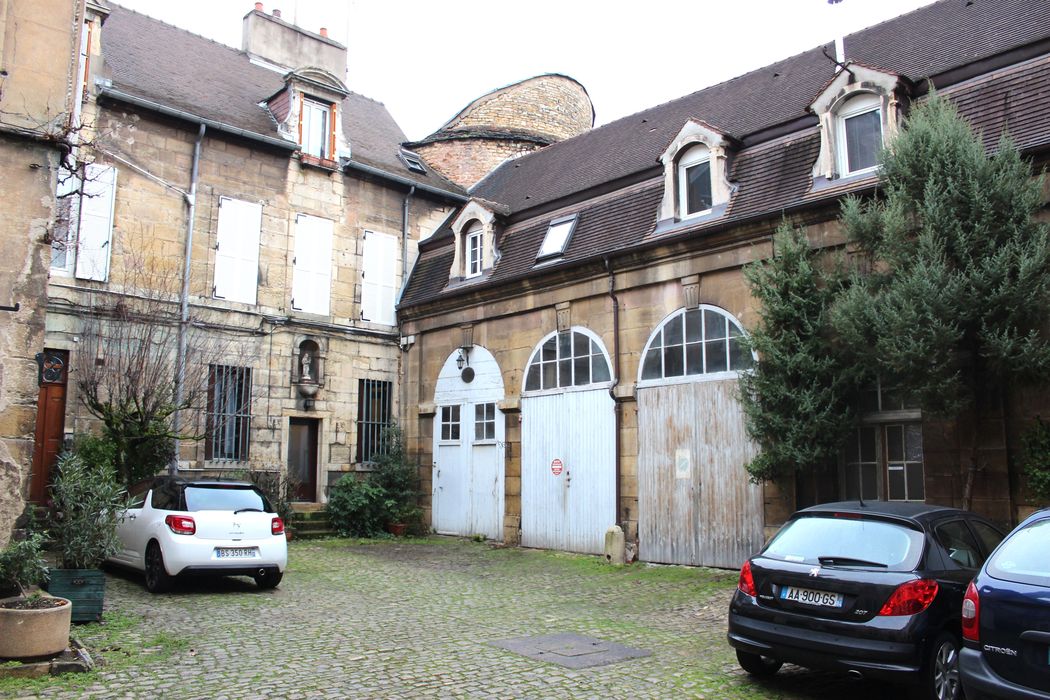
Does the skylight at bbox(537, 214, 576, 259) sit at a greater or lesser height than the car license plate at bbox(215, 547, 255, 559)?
greater

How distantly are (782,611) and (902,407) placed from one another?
6058mm

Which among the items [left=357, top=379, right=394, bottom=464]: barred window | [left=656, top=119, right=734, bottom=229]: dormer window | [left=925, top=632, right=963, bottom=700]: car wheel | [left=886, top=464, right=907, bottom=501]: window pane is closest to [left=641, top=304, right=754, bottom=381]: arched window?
[left=656, top=119, right=734, bottom=229]: dormer window

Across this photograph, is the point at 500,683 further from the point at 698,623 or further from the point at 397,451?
the point at 397,451

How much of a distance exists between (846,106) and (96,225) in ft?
42.4

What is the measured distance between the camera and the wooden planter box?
8.12 metres

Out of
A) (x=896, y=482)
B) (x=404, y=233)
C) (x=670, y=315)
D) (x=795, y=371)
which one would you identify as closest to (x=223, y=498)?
(x=670, y=315)

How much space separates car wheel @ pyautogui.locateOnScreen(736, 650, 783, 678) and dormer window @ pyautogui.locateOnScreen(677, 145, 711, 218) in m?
8.75

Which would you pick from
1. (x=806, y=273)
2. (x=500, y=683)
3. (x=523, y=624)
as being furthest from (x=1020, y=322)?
(x=500, y=683)

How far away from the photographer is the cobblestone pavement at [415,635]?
6395mm

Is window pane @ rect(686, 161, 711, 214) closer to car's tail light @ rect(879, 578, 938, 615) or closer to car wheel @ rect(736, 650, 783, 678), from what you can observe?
car wheel @ rect(736, 650, 783, 678)

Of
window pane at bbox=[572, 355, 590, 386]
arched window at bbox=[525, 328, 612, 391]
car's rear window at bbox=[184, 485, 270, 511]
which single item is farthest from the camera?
window pane at bbox=[572, 355, 590, 386]

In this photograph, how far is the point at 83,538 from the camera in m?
8.24

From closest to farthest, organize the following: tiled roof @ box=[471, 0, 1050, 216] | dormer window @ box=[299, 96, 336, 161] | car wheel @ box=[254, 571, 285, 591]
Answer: car wheel @ box=[254, 571, 285, 591] → tiled roof @ box=[471, 0, 1050, 216] → dormer window @ box=[299, 96, 336, 161]

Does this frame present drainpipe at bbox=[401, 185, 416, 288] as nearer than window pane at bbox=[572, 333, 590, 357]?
No
